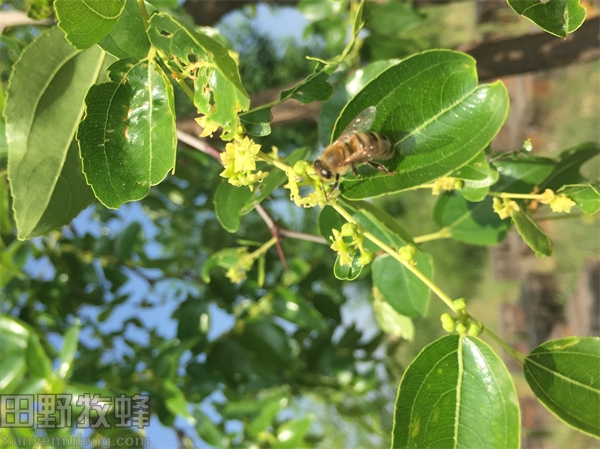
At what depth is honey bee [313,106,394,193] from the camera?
83cm

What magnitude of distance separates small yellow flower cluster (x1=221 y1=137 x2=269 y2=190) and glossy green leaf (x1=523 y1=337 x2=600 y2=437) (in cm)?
61

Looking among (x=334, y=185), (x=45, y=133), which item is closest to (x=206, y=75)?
(x=334, y=185)

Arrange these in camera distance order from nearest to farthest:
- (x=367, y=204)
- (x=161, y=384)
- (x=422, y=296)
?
(x=367, y=204) → (x=422, y=296) → (x=161, y=384)

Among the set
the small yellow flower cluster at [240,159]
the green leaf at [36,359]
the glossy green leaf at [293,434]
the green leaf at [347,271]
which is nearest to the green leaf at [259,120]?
the small yellow flower cluster at [240,159]

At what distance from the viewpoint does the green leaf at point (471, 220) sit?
1188 millimetres

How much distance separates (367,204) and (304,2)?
1.29 meters

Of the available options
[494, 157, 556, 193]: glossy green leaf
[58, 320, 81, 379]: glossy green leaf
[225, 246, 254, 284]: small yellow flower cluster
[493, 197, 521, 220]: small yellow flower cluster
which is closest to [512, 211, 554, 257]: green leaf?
[493, 197, 521, 220]: small yellow flower cluster

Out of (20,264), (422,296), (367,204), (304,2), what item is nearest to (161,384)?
(20,264)

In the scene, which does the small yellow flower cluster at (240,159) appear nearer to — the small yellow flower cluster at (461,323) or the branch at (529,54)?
the small yellow flower cluster at (461,323)

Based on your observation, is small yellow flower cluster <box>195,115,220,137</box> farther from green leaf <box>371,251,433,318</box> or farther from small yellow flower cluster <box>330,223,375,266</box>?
green leaf <box>371,251,433,318</box>

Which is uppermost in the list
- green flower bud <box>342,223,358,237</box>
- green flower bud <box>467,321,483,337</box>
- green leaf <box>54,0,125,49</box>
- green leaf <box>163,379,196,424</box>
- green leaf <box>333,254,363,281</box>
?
green leaf <box>54,0,125,49</box>

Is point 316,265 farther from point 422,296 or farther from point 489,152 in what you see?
point 489,152

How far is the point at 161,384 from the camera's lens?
1728 millimetres

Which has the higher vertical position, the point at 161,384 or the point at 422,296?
the point at 422,296
